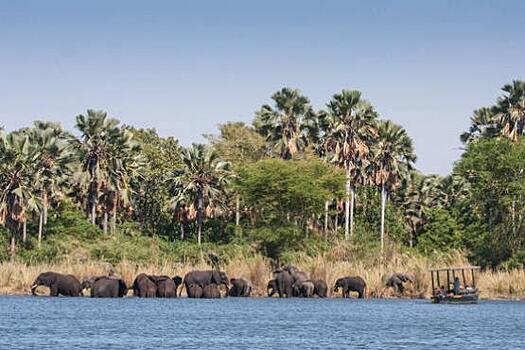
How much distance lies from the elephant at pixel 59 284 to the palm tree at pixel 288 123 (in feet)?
138

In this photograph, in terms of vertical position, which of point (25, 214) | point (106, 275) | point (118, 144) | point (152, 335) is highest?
point (118, 144)

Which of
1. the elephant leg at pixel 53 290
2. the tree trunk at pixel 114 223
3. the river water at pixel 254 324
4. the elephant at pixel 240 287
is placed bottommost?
the river water at pixel 254 324

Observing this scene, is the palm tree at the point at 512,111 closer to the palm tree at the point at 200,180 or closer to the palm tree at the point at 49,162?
the palm tree at the point at 200,180

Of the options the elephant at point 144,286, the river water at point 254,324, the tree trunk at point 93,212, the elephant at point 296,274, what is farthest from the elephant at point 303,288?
the tree trunk at point 93,212

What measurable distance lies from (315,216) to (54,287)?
1450 inches

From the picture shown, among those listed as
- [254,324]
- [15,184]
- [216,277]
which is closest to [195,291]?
[216,277]

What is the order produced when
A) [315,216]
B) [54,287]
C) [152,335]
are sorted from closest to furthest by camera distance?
[152,335], [54,287], [315,216]

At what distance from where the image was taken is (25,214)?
3829 inches

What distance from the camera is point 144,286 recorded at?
256 ft

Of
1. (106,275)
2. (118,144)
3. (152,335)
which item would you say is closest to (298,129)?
(118,144)

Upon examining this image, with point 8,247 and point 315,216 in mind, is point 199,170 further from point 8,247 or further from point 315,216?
point 8,247

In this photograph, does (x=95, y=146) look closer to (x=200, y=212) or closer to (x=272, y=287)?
(x=200, y=212)

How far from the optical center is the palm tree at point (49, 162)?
340 ft

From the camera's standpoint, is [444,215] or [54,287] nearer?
[54,287]
